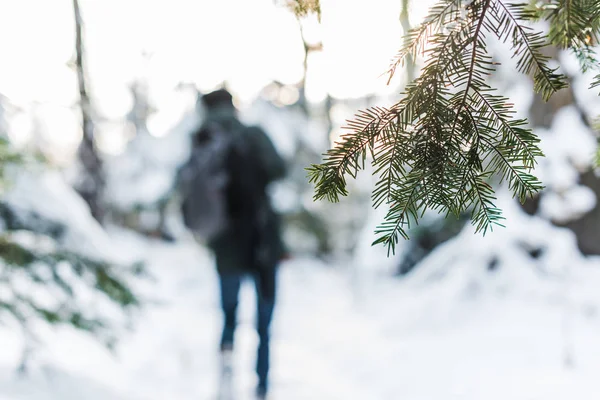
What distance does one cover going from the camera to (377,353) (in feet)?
17.2

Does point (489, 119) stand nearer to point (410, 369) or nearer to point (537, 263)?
point (410, 369)

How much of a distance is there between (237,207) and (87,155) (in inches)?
252

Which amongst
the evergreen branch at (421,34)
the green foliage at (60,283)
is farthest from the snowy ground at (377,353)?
the evergreen branch at (421,34)

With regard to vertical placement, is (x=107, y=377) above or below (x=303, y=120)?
below

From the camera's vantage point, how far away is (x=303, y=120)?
46.3 ft

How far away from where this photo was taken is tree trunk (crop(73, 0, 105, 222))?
26.5ft

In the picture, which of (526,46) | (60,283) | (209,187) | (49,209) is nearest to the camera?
(526,46)

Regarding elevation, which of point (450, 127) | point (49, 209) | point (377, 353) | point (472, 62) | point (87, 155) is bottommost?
point (450, 127)

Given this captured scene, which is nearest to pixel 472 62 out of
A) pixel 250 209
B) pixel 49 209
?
pixel 250 209

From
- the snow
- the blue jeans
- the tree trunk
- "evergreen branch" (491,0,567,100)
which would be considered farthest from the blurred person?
the tree trunk

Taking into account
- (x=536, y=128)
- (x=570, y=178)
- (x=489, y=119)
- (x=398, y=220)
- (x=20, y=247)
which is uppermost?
(x=536, y=128)

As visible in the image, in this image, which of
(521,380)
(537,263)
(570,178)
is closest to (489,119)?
(521,380)

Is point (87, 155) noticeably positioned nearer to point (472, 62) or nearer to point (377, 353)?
point (377, 353)

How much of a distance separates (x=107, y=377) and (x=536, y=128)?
4694 mm
